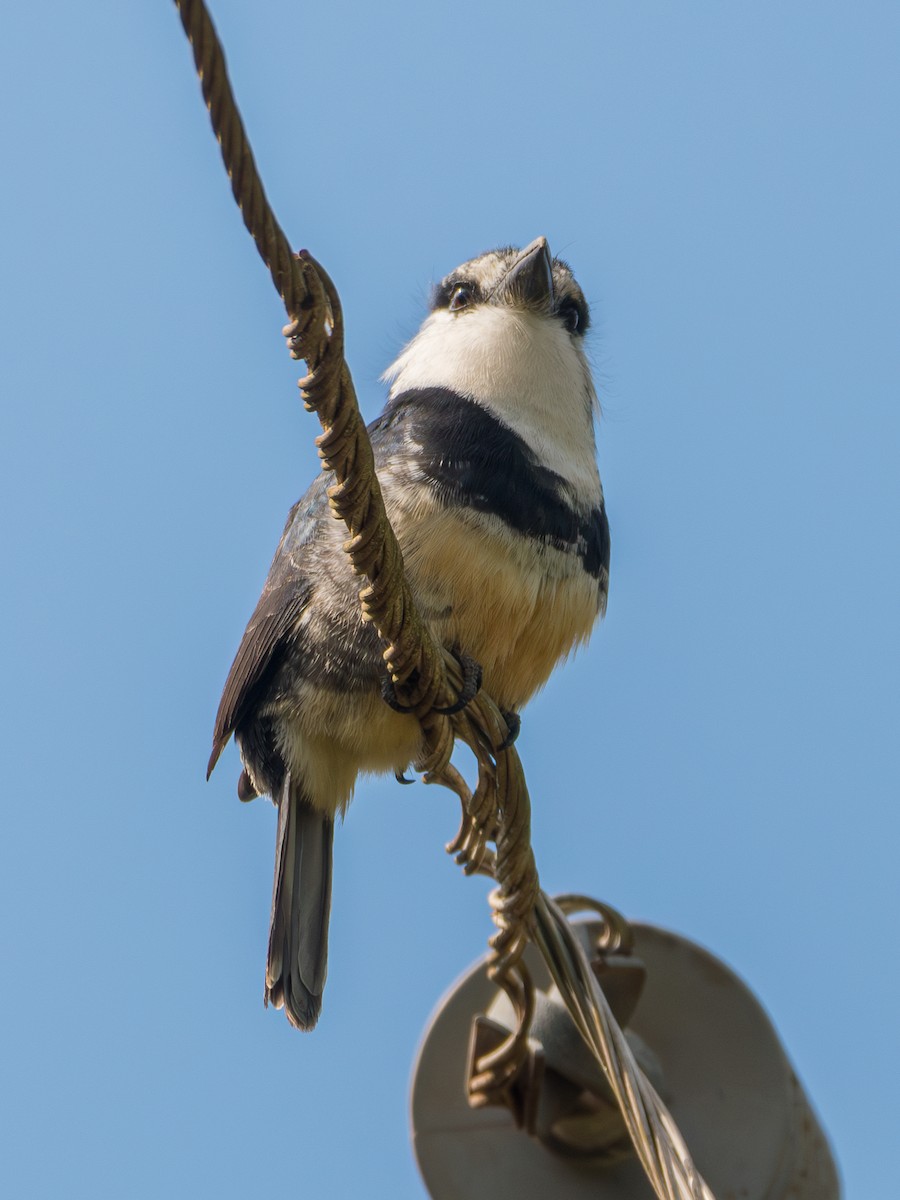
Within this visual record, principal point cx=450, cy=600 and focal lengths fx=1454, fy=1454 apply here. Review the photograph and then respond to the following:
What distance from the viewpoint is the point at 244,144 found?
1.52 meters

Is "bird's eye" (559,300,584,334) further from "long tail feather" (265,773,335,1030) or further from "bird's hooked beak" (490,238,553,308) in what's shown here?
"long tail feather" (265,773,335,1030)

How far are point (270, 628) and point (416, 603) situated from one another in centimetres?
41

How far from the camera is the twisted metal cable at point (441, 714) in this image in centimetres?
160

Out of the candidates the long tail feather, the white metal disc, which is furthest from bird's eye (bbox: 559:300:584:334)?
the white metal disc

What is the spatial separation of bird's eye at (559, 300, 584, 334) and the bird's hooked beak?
152 millimetres

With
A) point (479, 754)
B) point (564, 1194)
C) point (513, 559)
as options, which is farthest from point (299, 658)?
point (564, 1194)

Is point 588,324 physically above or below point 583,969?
above

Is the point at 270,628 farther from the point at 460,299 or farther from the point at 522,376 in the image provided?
the point at 460,299

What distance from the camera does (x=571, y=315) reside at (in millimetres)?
4000

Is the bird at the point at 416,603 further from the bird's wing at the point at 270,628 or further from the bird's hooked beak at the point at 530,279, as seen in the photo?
the bird's hooked beak at the point at 530,279

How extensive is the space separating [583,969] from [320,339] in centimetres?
118

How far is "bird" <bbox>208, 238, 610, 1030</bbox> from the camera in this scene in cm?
292

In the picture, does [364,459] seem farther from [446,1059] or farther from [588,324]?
[588,324]

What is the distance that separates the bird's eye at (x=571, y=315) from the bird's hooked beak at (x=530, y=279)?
0.15 m
